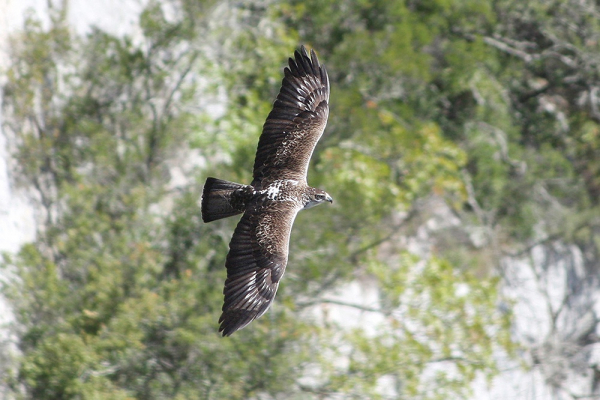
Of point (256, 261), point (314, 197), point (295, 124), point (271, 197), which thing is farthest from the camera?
point (295, 124)

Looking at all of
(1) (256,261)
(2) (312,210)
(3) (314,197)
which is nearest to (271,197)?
(3) (314,197)

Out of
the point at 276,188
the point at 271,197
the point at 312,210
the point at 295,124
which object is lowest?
the point at 271,197

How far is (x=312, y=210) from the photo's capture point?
36.6ft

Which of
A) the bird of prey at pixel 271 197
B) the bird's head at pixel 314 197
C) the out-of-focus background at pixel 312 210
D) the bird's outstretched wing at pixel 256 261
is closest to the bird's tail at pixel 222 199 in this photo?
the bird of prey at pixel 271 197

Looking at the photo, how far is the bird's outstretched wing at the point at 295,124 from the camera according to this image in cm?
775

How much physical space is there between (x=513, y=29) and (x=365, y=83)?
15.5 ft

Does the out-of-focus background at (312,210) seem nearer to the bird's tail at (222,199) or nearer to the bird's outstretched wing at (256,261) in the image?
the bird's tail at (222,199)

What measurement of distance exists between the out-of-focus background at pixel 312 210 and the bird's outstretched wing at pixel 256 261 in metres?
3.10

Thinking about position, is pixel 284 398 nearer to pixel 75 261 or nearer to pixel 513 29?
pixel 75 261

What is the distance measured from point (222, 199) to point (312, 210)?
3830 mm

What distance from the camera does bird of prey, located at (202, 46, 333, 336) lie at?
6977 mm

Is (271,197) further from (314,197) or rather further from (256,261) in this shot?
(256,261)

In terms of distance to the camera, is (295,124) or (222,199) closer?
(222,199)

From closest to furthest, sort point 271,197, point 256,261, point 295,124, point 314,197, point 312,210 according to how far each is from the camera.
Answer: point 256,261, point 271,197, point 314,197, point 295,124, point 312,210
